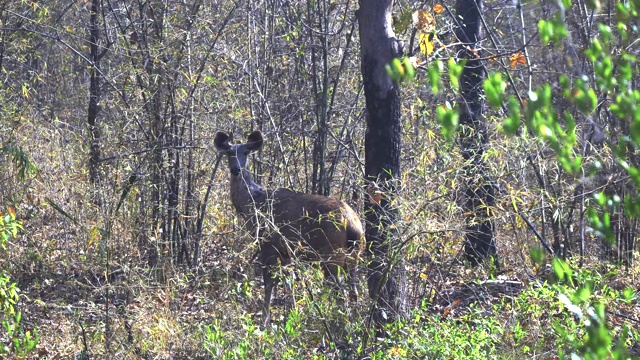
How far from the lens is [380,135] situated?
864 centimetres

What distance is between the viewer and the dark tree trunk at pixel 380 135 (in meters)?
8.29

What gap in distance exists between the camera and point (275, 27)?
43.3ft

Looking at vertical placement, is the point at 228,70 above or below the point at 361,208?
above

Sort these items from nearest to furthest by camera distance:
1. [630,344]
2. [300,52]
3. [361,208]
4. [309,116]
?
1. [630,344]
2. [361,208]
3. [300,52]
4. [309,116]

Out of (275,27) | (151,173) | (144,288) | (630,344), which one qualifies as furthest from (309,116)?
(630,344)

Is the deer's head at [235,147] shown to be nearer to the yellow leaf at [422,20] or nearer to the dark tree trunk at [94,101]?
the dark tree trunk at [94,101]

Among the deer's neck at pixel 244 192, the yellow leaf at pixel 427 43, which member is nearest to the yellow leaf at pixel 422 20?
the yellow leaf at pixel 427 43

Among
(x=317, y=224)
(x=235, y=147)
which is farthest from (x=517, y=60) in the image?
(x=235, y=147)

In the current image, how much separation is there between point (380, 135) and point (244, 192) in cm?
343

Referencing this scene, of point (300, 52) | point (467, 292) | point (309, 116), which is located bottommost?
point (467, 292)

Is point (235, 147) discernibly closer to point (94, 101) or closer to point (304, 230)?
point (304, 230)

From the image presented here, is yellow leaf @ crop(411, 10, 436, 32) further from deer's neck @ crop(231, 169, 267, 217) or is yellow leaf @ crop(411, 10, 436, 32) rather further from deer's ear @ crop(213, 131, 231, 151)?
deer's ear @ crop(213, 131, 231, 151)

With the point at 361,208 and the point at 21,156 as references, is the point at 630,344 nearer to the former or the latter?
the point at 361,208

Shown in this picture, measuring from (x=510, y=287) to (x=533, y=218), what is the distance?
1.51 m
